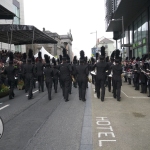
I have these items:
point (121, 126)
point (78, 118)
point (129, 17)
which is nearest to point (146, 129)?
point (121, 126)

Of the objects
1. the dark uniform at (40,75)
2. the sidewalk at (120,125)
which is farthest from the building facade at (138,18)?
the sidewalk at (120,125)

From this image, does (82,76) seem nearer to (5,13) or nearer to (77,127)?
(77,127)

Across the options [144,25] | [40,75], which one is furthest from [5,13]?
[144,25]

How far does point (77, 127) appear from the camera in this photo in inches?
258

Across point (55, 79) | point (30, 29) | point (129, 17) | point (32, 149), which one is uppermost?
point (129, 17)

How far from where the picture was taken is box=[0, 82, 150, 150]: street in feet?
17.3

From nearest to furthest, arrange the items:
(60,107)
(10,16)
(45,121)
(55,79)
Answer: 1. (45,121)
2. (60,107)
3. (55,79)
4. (10,16)

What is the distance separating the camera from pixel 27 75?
12.7 m

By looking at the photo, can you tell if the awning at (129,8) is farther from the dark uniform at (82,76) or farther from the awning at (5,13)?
the dark uniform at (82,76)

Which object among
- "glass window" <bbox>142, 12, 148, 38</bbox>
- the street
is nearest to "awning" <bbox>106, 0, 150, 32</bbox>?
"glass window" <bbox>142, 12, 148, 38</bbox>

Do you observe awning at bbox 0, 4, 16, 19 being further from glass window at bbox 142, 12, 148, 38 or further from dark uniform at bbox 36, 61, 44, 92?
glass window at bbox 142, 12, 148, 38

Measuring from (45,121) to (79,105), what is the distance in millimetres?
2734

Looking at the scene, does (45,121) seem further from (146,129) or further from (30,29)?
(30,29)

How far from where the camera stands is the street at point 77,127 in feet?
17.3
